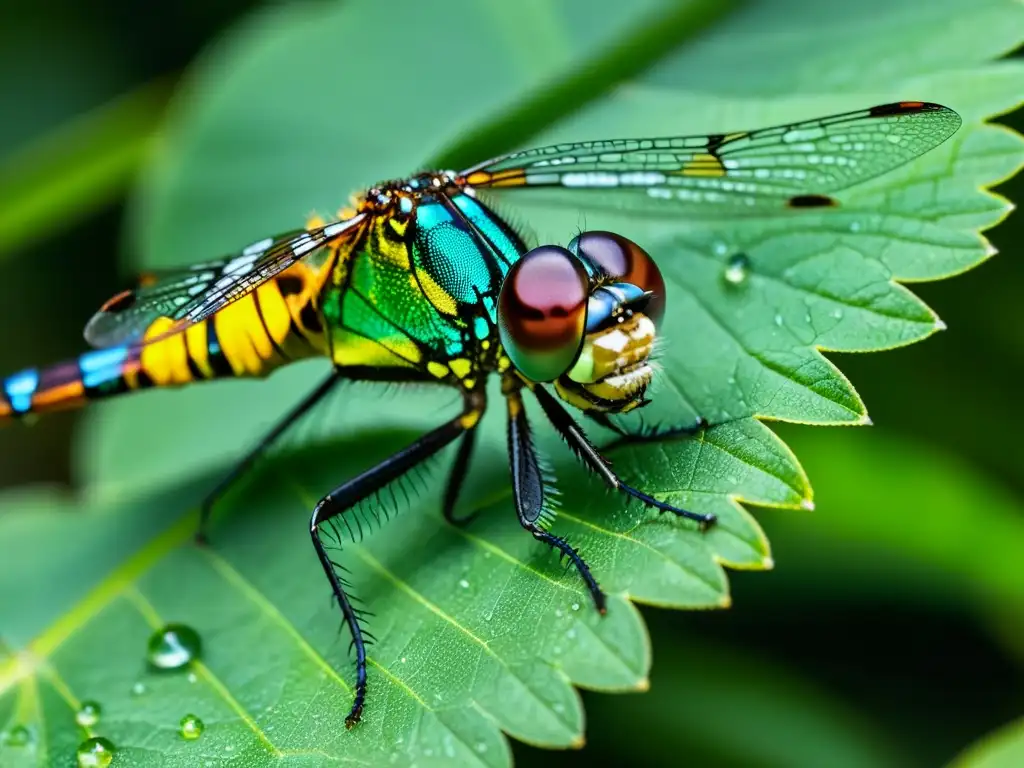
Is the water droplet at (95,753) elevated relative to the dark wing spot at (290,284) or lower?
lower

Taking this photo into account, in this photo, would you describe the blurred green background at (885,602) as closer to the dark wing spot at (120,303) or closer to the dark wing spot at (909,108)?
the dark wing spot at (909,108)

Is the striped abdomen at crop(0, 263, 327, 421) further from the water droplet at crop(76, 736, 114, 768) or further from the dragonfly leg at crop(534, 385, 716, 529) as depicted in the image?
the water droplet at crop(76, 736, 114, 768)

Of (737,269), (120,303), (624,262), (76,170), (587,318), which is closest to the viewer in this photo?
(587,318)

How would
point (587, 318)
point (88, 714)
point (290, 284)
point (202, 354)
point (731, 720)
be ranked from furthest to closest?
point (731, 720) < point (202, 354) < point (290, 284) < point (88, 714) < point (587, 318)

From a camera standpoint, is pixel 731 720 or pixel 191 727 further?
pixel 731 720

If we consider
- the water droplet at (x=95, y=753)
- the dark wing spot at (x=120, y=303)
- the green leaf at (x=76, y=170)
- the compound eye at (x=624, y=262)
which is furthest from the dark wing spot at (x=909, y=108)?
the green leaf at (x=76, y=170)

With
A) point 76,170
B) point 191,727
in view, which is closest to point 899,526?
point 191,727

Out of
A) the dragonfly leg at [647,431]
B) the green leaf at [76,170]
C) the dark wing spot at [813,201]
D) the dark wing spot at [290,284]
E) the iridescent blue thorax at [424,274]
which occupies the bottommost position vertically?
the dragonfly leg at [647,431]

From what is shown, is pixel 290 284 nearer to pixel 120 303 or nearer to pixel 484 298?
pixel 120 303
